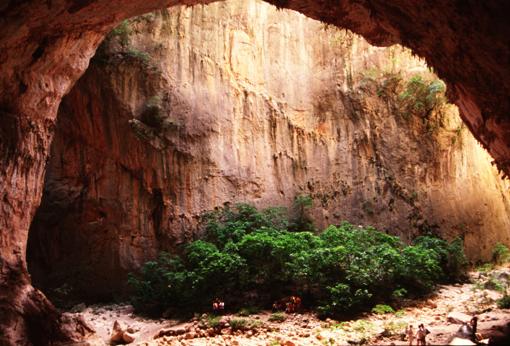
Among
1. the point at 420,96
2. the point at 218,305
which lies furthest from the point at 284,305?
the point at 420,96

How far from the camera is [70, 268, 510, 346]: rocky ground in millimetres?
6707

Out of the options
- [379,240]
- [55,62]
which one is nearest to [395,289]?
[379,240]

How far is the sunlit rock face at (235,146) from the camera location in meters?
12.2

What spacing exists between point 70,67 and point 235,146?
6.26 meters

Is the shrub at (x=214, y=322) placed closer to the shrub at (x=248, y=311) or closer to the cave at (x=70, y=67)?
the shrub at (x=248, y=311)

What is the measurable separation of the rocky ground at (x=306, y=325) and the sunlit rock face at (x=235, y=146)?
3145 mm

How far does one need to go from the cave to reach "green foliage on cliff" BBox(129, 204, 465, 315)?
10.6 feet

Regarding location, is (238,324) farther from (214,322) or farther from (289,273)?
(289,273)

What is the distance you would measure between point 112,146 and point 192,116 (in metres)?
2.56

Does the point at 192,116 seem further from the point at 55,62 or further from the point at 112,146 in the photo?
the point at 55,62

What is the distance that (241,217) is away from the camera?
11.6 meters

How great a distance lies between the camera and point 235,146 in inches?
513

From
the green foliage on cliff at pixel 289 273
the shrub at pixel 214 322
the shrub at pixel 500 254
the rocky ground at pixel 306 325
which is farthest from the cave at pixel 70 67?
the shrub at pixel 500 254

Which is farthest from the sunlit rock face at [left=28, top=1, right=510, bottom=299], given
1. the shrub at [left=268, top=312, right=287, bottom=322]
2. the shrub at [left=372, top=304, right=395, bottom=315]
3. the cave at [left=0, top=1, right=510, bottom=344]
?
the cave at [left=0, top=1, right=510, bottom=344]
